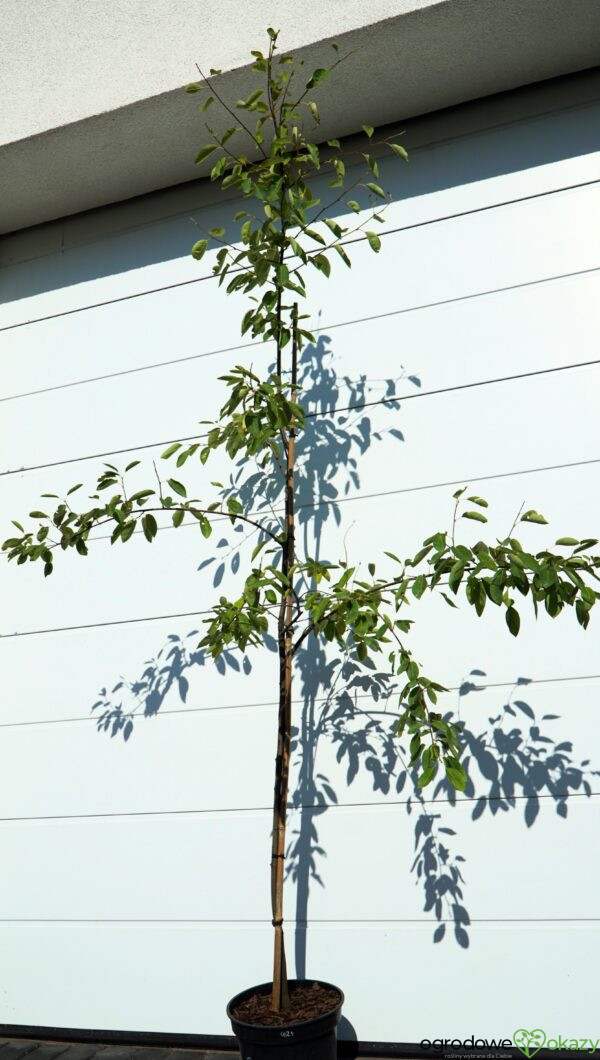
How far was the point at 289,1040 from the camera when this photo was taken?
179 centimetres

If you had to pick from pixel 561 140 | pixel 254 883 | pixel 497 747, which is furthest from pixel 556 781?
pixel 561 140

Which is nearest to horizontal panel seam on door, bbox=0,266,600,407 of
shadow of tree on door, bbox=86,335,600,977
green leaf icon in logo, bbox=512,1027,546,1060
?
shadow of tree on door, bbox=86,335,600,977

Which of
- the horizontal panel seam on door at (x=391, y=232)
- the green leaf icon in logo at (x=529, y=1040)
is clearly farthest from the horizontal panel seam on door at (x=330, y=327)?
the green leaf icon in logo at (x=529, y=1040)

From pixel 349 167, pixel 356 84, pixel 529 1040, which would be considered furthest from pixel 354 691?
pixel 356 84

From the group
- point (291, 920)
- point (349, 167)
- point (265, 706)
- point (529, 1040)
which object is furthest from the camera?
point (349, 167)

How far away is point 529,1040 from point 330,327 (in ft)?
6.25

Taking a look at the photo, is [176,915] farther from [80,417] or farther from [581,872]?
[80,417]

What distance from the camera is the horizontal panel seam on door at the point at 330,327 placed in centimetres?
236

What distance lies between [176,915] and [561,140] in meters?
2.37

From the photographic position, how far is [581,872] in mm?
2041

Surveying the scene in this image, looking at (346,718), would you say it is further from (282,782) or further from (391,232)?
(391,232)

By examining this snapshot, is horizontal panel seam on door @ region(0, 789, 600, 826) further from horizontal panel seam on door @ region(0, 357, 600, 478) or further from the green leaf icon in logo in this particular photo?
horizontal panel seam on door @ region(0, 357, 600, 478)

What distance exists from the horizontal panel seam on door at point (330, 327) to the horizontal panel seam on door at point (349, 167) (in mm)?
486

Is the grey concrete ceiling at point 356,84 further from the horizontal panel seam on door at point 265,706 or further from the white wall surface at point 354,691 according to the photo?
the horizontal panel seam on door at point 265,706
